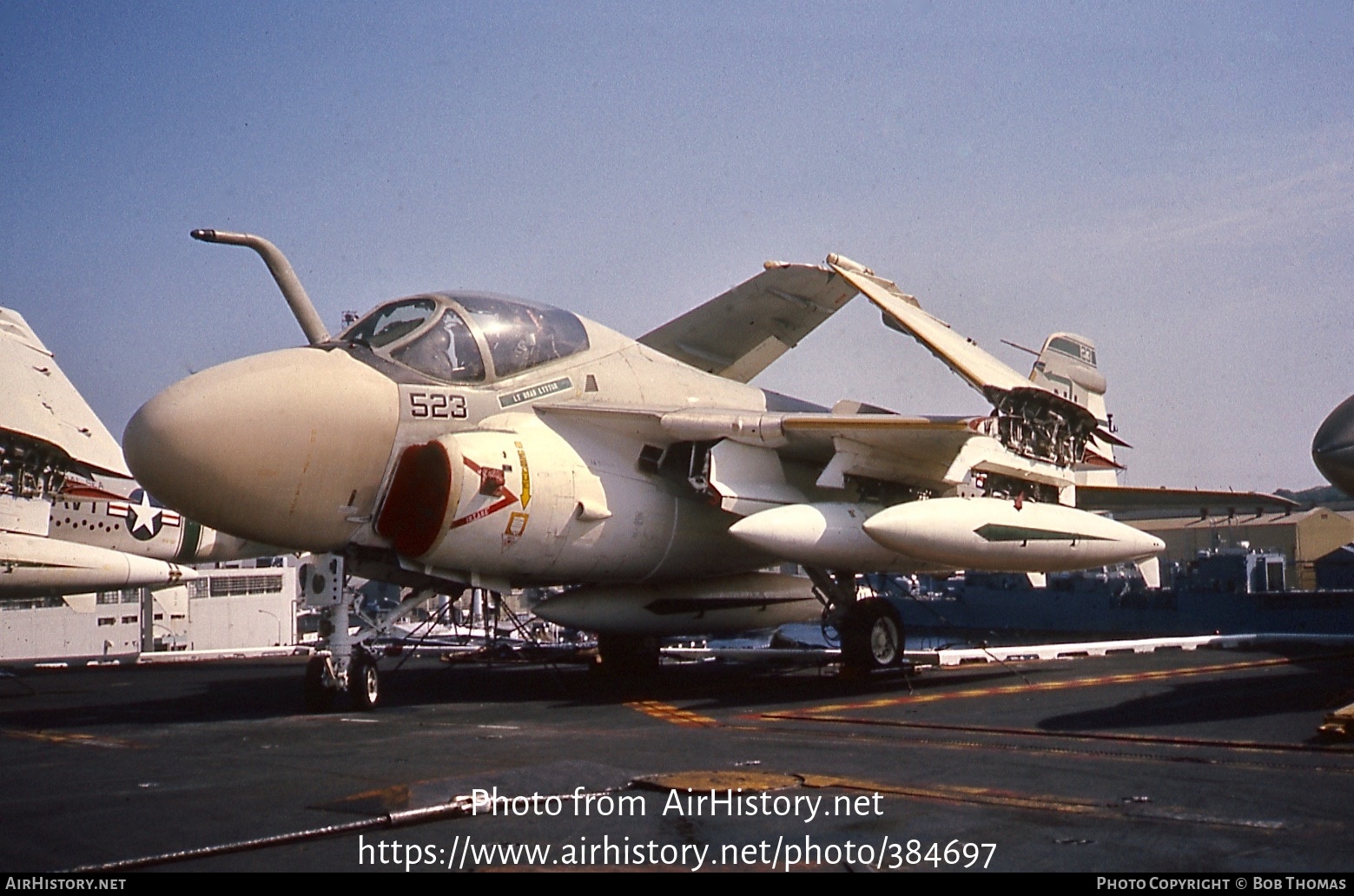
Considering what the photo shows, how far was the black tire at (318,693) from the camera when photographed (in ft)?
38.8

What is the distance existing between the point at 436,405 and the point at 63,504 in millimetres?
10984

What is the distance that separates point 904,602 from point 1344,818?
53.2 m

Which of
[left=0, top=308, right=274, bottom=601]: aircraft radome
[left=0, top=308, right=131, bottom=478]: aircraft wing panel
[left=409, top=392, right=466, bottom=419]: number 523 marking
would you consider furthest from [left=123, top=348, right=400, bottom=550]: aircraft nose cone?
[left=0, top=308, right=131, bottom=478]: aircraft wing panel

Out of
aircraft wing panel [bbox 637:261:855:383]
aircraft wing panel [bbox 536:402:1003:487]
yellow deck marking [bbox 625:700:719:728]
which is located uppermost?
aircraft wing panel [bbox 637:261:855:383]

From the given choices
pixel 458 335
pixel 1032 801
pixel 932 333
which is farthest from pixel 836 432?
pixel 1032 801

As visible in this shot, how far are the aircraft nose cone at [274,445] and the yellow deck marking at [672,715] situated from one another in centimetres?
337

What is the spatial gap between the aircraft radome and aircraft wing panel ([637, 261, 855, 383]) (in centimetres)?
708

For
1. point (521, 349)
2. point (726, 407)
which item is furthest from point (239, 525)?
point (726, 407)

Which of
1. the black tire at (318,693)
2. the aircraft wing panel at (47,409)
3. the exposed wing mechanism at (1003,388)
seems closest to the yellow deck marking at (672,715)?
the black tire at (318,693)

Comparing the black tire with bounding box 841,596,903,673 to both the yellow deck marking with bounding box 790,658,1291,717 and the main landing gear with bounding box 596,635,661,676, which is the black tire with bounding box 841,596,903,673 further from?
the main landing gear with bounding box 596,635,661,676

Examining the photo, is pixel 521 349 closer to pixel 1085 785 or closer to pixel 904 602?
pixel 1085 785

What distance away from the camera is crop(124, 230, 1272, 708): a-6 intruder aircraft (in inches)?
446

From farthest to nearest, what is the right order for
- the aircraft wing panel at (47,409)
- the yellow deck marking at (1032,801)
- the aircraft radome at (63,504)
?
1. the aircraft wing panel at (47,409)
2. the aircraft radome at (63,504)
3. the yellow deck marking at (1032,801)

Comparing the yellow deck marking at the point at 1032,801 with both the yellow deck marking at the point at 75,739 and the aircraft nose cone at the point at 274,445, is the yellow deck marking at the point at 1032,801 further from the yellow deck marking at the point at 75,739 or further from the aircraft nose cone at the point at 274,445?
the aircraft nose cone at the point at 274,445
